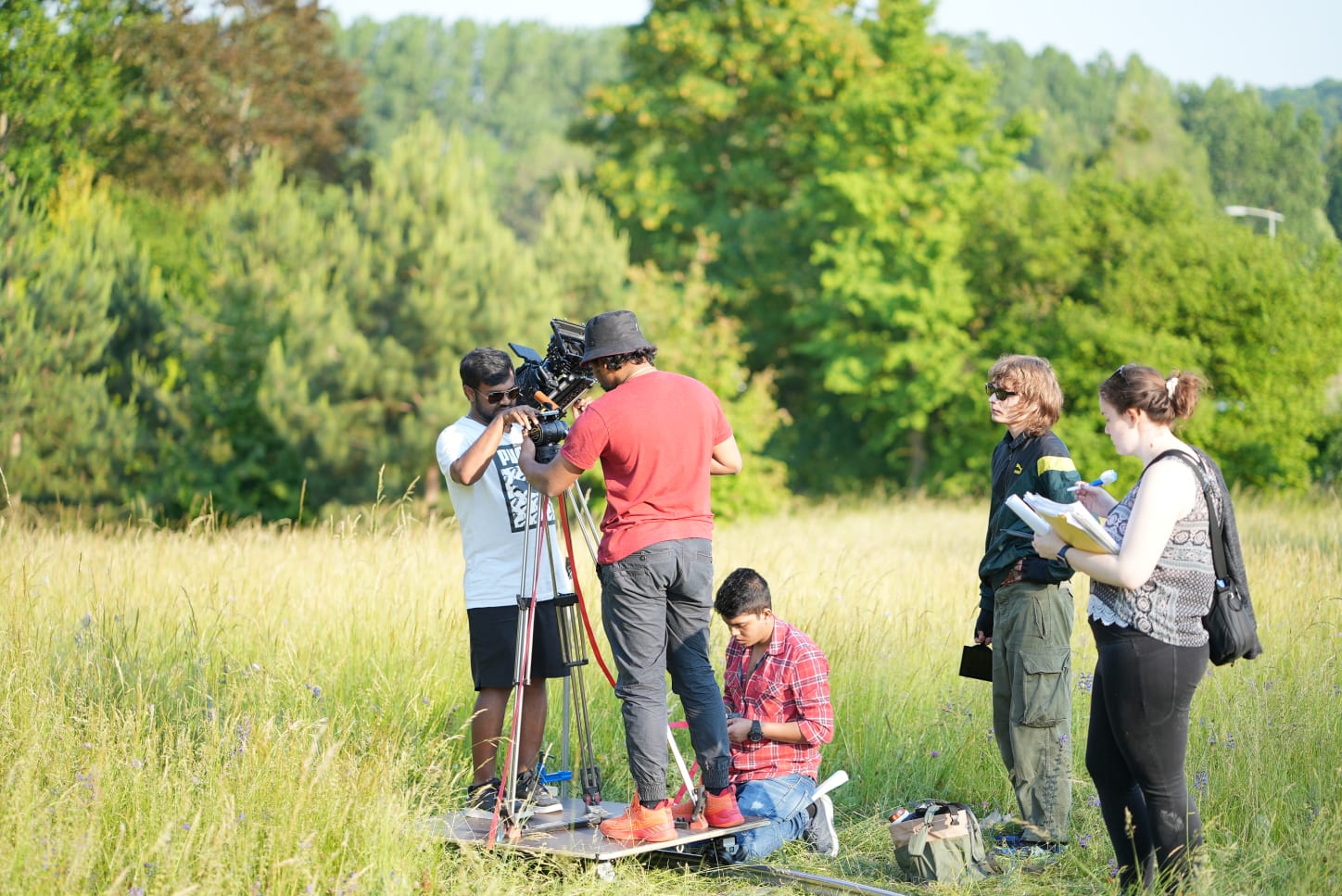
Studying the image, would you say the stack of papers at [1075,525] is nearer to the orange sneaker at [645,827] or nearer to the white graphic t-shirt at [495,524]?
the orange sneaker at [645,827]

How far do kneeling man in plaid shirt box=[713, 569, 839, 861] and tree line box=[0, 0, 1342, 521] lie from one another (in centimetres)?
1097

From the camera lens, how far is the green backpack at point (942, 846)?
454cm

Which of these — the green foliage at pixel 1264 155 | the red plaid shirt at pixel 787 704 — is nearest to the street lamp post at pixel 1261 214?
the green foliage at pixel 1264 155

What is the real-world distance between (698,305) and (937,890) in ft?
63.0

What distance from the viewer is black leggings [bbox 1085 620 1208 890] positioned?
3.89m

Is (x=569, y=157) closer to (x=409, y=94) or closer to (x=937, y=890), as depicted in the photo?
(x=409, y=94)

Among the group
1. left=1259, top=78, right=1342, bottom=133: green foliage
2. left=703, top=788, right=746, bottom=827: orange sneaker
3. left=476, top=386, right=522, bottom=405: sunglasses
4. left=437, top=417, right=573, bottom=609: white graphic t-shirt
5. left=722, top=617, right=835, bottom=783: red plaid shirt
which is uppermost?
left=1259, top=78, right=1342, bottom=133: green foliage

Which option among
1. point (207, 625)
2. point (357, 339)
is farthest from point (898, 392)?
point (207, 625)

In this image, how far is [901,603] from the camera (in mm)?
8023

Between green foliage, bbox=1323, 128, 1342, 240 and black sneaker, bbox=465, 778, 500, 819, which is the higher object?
green foliage, bbox=1323, 128, 1342, 240

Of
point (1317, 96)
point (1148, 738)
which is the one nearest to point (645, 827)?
point (1148, 738)

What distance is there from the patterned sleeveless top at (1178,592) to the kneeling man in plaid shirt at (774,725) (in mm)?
1433

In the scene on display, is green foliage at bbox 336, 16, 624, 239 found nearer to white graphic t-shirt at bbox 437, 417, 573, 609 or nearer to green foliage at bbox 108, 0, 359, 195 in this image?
green foliage at bbox 108, 0, 359, 195

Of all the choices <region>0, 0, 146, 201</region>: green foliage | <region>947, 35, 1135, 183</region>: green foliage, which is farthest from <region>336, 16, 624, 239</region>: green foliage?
<region>0, 0, 146, 201</region>: green foliage
